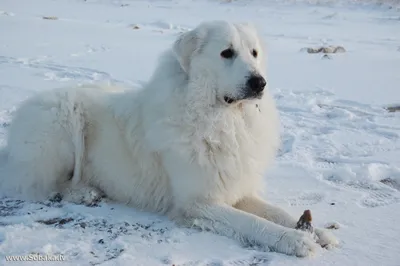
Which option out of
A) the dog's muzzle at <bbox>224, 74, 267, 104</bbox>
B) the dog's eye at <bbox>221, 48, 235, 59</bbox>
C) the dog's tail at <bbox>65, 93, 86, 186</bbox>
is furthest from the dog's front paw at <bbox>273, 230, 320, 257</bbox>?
the dog's tail at <bbox>65, 93, 86, 186</bbox>

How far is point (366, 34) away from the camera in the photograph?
17609mm

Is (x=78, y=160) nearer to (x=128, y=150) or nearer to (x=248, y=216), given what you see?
(x=128, y=150)

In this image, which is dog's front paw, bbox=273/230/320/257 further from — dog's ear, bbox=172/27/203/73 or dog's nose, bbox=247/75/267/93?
dog's ear, bbox=172/27/203/73

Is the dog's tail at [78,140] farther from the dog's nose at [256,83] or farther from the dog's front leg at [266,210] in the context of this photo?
the dog's nose at [256,83]

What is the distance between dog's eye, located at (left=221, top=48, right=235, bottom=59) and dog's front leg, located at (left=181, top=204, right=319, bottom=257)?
1.06 m

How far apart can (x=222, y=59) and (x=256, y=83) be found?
36 cm

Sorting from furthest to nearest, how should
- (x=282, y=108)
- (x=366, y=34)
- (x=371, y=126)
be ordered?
(x=366, y=34), (x=282, y=108), (x=371, y=126)

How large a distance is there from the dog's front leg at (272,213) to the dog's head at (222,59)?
2.57ft

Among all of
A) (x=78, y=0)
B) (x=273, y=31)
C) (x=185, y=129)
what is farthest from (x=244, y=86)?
(x=78, y=0)

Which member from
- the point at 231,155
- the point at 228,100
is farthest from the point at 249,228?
the point at 228,100

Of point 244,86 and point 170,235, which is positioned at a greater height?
point 244,86

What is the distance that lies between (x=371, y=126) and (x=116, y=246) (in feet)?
13.7

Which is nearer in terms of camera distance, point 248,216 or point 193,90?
point 248,216

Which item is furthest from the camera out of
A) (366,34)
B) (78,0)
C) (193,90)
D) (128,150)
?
(78,0)
